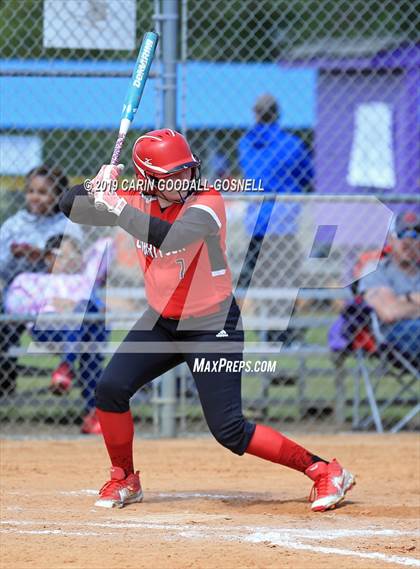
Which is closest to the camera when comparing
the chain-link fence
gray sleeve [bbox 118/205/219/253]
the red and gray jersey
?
gray sleeve [bbox 118/205/219/253]

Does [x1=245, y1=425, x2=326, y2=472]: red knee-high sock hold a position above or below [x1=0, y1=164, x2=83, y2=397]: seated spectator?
above

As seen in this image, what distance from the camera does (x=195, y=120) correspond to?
8367 millimetres

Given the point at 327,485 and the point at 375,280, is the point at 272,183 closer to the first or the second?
the point at 375,280

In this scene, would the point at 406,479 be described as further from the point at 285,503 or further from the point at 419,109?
the point at 419,109

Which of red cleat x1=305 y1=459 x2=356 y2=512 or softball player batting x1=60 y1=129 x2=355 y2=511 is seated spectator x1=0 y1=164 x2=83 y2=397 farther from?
red cleat x1=305 y1=459 x2=356 y2=512

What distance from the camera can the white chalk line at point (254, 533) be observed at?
4.00 metres

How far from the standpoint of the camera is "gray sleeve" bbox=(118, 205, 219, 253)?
4.50 m

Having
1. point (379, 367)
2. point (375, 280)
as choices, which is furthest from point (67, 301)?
point (379, 367)

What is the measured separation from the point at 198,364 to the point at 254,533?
0.86 meters

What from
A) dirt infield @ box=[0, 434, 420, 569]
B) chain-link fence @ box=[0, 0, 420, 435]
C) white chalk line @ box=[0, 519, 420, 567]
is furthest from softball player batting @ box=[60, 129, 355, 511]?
chain-link fence @ box=[0, 0, 420, 435]

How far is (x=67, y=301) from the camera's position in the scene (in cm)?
706

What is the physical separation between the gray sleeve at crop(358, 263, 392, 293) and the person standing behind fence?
49 cm

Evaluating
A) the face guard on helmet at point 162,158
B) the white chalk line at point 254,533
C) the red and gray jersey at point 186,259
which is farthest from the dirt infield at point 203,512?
the face guard on helmet at point 162,158

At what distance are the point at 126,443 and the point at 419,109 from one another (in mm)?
5109
